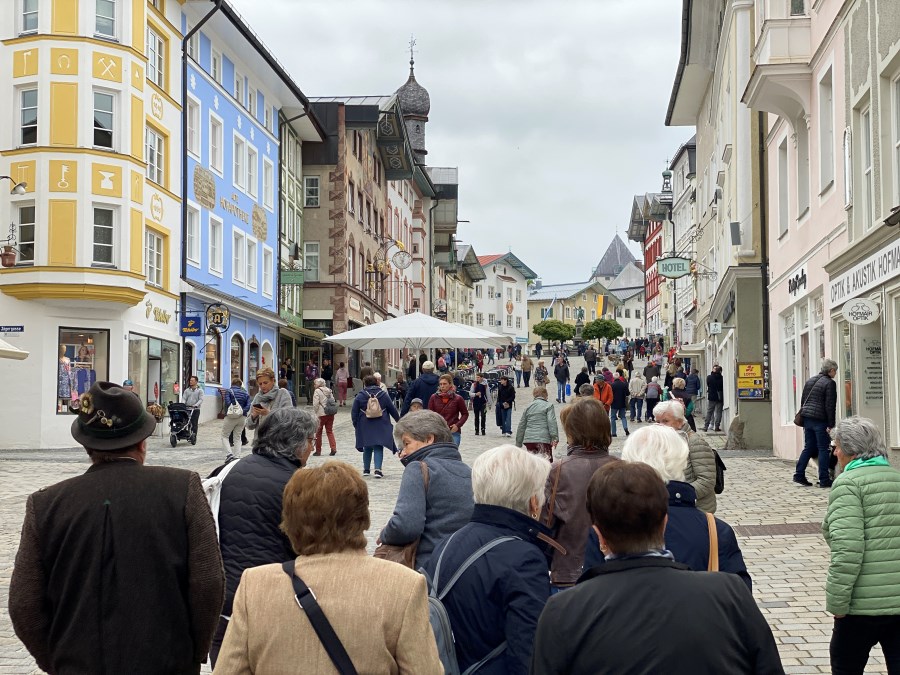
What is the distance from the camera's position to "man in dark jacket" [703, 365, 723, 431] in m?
28.5

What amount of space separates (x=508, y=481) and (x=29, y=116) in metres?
25.9

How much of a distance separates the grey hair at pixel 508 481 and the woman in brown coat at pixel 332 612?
0.94m

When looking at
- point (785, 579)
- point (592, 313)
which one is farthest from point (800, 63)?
point (592, 313)

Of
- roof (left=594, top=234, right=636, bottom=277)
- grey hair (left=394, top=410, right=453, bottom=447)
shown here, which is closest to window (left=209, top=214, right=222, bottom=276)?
grey hair (left=394, top=410, right=453, bottom=447)

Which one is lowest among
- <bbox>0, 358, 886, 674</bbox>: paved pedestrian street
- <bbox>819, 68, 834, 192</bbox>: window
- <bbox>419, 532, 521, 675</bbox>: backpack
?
<bbox>0, 358, 886, 674</bbox>: paved pedestrian street

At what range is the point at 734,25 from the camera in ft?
86.8

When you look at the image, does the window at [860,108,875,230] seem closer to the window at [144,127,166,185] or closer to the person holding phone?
→ the person holding phone

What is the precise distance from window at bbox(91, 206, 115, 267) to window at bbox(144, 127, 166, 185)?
206 centimetres

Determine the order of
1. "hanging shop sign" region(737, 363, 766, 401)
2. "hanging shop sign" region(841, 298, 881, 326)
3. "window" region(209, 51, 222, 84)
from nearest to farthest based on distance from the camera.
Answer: "hanging shop sign" region(841, 298, 881, 326)
"hanging shop sign" region(737, 363, 766, 401)
"window" region(209, 51, 222, 84)

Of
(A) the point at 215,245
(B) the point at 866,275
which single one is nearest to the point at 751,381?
(B) the point at 866,275

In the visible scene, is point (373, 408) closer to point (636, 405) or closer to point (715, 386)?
point (715, 386)

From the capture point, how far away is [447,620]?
3641 millimetres

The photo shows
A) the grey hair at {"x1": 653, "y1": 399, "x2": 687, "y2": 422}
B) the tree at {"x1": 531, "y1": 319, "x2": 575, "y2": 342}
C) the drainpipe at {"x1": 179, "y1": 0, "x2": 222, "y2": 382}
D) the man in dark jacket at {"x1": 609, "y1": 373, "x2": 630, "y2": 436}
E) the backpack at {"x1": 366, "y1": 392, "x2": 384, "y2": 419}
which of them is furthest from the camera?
the tree at {"x1": 531, "y1": 319, "x2": 575, "y2": 342}

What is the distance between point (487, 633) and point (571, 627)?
1.05 m
